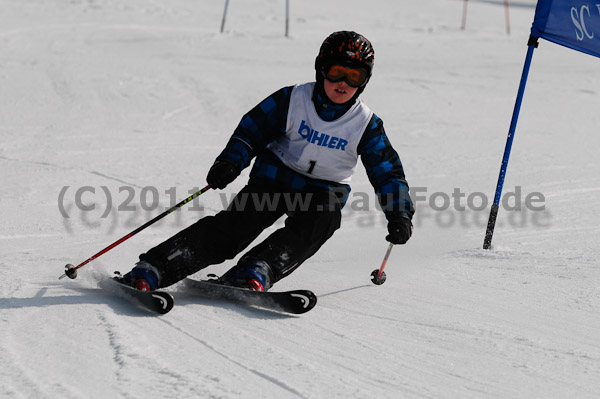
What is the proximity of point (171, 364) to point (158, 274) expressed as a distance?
2.49 ft

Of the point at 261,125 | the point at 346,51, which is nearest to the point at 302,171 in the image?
the point at 261,125

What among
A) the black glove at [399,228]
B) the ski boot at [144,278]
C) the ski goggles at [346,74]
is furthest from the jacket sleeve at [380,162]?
the ski boot at [144,278]

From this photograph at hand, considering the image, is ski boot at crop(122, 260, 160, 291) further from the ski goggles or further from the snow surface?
the ski goggles

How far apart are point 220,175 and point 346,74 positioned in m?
0.79

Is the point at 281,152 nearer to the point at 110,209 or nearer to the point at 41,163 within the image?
the point at 110,209

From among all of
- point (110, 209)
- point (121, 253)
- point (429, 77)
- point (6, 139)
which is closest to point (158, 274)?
point (121, 253)

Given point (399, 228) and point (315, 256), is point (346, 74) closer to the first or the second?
point (399, 228)

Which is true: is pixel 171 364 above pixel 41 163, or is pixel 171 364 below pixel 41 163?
below

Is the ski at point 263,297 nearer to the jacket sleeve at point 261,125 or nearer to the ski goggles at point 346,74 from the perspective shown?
the jacket sleeve at point 261,125

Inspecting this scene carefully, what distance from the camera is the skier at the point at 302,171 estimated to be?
3.54m

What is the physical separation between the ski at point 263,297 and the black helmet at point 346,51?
1192mm

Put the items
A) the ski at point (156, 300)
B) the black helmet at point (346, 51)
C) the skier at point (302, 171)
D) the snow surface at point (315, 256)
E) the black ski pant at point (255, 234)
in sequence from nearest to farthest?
the snow surface at point (315, 256) < the ski at point (156, 300) < the black ski pant at point (255, 234) < the skier at point (302, 171) < the black helmet at point (346, 51)

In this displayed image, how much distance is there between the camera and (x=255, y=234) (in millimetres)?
3715

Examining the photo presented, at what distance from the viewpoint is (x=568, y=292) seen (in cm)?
375
